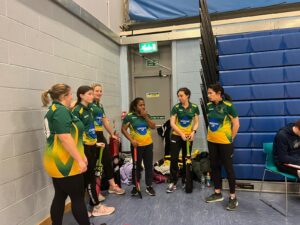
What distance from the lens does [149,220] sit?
2.66m

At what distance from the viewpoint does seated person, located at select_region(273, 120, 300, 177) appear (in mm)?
2832

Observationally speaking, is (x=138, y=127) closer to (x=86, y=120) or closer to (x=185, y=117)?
(x=185, y=117)

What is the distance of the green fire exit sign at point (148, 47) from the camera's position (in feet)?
16.0

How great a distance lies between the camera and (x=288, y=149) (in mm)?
3004

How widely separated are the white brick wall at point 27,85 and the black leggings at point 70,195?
435mm

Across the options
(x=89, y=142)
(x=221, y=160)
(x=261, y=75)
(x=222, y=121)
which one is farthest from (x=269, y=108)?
(x=89, y=142)

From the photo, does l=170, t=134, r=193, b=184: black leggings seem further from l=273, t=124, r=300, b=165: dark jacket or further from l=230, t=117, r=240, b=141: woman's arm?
l=273, t=124, r=300, b=165: dark jacket

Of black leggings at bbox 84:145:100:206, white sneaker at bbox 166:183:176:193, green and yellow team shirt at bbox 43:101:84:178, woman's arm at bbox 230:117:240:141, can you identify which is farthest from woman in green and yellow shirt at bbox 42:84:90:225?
woman's arm at bbox 230:117:240:141

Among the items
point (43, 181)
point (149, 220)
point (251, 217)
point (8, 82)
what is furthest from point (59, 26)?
point (251, 217)

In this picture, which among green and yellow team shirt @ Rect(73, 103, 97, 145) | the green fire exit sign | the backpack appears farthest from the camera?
the green fire exit sign

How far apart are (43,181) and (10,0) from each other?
1755 mm

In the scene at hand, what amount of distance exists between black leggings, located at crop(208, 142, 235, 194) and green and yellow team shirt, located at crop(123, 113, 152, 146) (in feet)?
2.72

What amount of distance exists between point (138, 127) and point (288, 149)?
1829 mm

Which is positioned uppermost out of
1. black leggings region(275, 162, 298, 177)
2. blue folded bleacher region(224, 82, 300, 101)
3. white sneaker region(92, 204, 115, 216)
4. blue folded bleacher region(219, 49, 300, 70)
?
blue folded bleacher region(219, 49, 300, 70)
